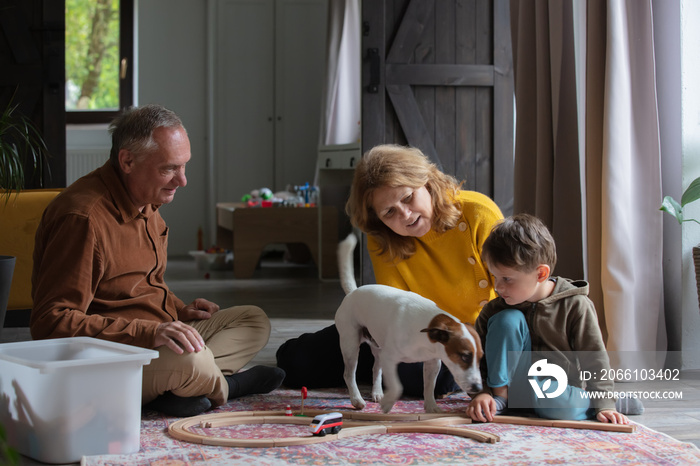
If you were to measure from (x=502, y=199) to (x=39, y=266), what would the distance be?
2.90 metres

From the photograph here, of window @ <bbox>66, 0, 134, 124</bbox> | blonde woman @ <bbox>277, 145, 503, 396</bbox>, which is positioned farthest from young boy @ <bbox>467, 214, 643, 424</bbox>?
window @ <bbox>66, 0, 134, 124</bbox>

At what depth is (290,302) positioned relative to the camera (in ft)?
14.5

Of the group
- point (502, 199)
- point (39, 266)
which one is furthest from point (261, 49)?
point (39, 266)

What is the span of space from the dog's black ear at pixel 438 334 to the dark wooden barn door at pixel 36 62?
2.79 metres

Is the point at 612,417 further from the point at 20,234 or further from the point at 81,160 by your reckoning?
the point at 81,160

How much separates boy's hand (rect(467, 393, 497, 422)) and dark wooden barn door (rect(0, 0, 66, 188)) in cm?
285

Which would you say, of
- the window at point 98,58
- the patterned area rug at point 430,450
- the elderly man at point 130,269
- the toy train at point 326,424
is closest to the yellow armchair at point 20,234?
the elderly man at point 130,269

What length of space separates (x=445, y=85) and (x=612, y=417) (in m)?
2.64

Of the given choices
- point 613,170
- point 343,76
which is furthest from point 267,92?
point 613,170

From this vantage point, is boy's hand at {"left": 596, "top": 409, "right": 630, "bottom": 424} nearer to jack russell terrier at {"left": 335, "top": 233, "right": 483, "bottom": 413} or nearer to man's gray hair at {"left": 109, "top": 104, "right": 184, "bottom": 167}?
jack russell terrier at {"left": 335, "top": 233, "right": 483, "bottom": 413}

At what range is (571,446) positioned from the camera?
1737mm

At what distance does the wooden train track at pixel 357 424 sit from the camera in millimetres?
1743

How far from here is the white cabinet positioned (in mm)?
7066

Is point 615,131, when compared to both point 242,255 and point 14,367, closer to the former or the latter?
point 14,367
